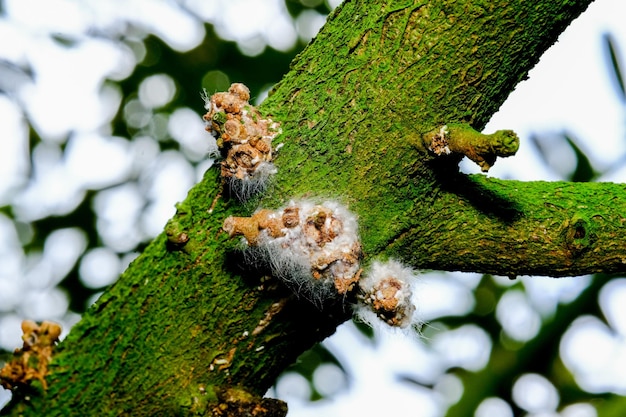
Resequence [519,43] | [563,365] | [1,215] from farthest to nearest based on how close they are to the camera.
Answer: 1. [1,215]
2. [563,365]
3. [519,43]

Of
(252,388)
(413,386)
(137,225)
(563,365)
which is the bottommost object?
(252,388)

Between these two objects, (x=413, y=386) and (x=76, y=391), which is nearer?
(x=76, y=391)

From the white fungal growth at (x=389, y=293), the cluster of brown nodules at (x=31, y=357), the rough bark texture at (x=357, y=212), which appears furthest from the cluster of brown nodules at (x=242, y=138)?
the cluster of brown nodules at (x=31, y=357)

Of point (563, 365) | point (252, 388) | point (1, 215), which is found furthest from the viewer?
point (1, 215)

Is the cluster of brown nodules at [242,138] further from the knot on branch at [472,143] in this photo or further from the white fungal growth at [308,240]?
the knot on branch at [472,143]

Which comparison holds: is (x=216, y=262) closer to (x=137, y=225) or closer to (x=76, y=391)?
(x=76, y=391)

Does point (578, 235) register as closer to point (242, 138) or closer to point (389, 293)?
point (389, 293)

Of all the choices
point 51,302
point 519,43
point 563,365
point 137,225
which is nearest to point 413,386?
point 563,365
